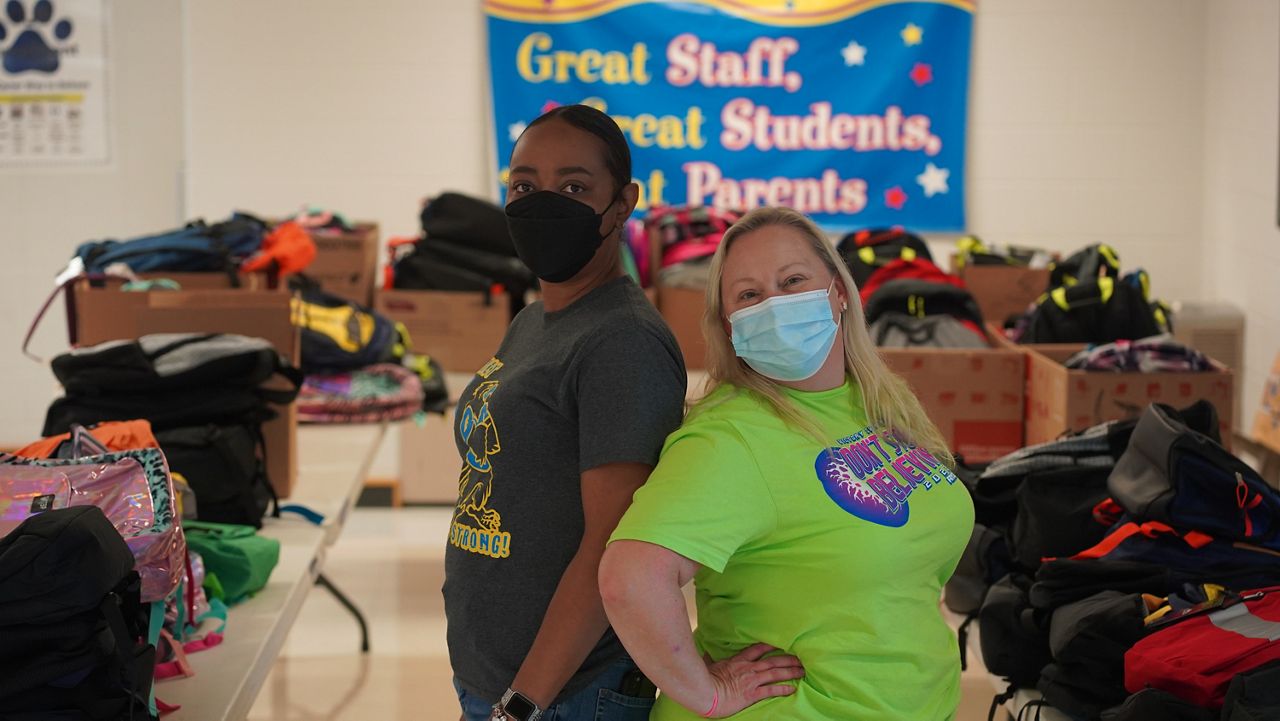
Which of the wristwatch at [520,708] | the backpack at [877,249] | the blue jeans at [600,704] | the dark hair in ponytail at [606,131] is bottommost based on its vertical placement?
the blue jeans at [600,704]

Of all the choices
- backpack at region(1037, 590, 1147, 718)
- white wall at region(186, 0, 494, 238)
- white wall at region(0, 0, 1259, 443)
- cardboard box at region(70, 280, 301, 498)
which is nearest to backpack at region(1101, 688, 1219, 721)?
backpack at region(1037, 590, 1147, 718)

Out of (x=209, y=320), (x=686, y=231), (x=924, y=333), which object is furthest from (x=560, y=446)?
(x=686, y=231)

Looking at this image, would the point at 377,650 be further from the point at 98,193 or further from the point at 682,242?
the point at 98,193

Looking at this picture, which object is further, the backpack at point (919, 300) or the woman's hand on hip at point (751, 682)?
the backpack at point (919, 300)

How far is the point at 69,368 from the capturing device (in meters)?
2.96

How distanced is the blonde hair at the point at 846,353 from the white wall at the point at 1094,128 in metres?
4.92

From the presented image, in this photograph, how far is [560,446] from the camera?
167 centimetres

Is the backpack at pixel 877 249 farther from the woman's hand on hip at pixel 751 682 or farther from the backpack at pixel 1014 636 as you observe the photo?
the woman's hand on hip at pixel 751 682

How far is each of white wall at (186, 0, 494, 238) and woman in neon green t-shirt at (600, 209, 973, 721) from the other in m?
4.87

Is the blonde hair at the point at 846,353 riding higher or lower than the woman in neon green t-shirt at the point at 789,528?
higher

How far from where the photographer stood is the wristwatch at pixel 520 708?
5.32ft

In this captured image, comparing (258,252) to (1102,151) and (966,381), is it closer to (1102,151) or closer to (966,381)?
(966,381)

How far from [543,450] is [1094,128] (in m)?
5.41

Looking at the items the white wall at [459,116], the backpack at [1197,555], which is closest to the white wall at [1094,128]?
the white wall at [459,116]
